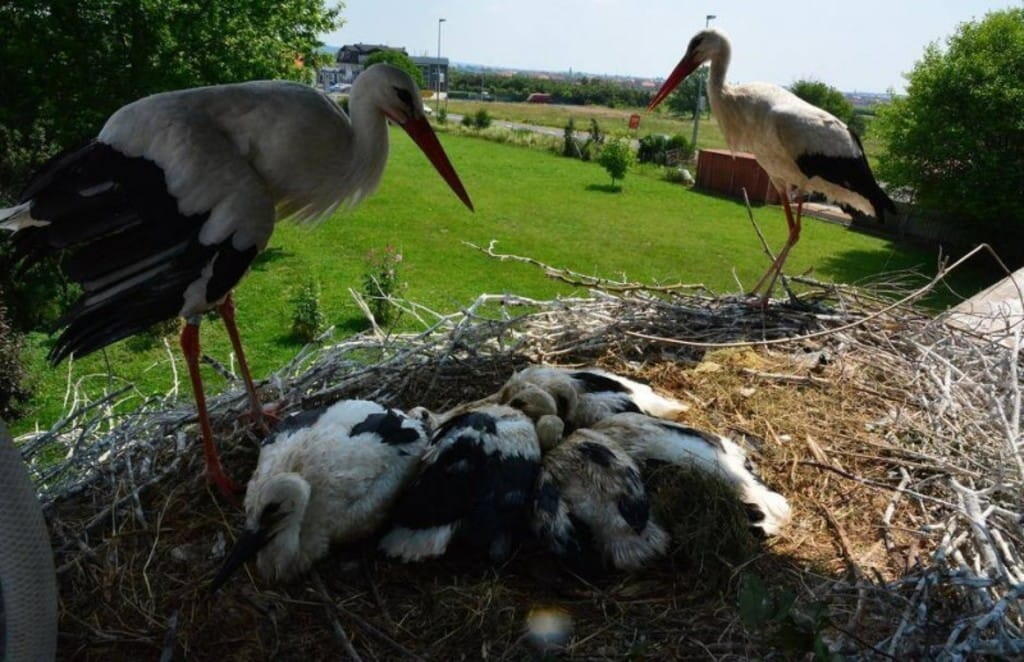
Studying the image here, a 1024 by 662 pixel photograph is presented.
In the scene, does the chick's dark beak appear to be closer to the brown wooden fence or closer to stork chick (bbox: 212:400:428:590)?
stork chick (bbox: 212:400:428:590)

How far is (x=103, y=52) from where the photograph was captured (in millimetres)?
10508

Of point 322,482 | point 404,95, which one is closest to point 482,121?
point 404,95

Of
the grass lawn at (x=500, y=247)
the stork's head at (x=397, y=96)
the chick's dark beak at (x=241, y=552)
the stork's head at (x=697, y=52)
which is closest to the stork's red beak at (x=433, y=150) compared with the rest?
the stork's head at (x=397, y=96)

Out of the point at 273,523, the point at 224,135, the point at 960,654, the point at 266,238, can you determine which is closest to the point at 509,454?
the point at 273,523

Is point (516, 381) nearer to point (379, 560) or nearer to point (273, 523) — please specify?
point (379, 560)

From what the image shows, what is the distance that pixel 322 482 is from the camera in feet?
7.18

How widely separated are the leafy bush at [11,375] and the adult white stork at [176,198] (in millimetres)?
5893

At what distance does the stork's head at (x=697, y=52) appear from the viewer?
5.05 m

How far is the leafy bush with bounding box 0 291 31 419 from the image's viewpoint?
7.20 metres

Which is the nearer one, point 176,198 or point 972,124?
point 176,198

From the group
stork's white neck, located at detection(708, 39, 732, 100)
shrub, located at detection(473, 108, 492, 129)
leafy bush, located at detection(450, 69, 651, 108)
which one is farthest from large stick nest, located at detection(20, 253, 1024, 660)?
leafy bush, located at detection(450, 69, 651, 108)

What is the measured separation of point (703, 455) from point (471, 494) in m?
0.76

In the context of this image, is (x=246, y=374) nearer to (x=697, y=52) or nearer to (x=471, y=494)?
(x=471, y=494)

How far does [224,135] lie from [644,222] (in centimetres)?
1646
